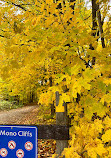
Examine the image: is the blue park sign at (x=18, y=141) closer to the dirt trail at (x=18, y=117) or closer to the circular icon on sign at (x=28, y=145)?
the circular icon on sign at (x=28, y=145)

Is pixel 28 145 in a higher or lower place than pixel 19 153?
higher

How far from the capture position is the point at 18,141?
1901mm

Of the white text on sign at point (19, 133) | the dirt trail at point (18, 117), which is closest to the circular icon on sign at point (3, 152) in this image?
the white text on sign at point (19, 133)

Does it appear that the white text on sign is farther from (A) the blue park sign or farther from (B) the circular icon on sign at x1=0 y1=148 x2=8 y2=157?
(B) the circular icon on sign at x1=0 y1=148 x2=8 y2=157

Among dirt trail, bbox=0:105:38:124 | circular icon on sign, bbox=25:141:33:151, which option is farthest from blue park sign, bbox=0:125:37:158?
dirt trail, bbox=0:105:38:124

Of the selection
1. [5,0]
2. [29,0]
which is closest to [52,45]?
[5,0]

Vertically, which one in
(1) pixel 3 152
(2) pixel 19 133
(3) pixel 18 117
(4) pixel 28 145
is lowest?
(3) pixel 18 117

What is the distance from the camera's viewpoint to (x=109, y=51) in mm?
2105

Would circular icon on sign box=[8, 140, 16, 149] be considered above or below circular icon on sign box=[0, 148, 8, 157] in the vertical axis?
above

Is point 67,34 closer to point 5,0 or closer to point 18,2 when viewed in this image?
point 5,0

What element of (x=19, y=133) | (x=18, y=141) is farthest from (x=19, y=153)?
(x=19, y=133)

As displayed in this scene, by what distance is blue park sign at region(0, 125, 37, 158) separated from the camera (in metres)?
1.87

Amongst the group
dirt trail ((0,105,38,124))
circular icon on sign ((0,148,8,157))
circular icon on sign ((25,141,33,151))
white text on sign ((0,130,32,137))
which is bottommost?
dirt trail ((0,105,38,124))

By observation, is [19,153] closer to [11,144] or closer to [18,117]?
[11,144]
